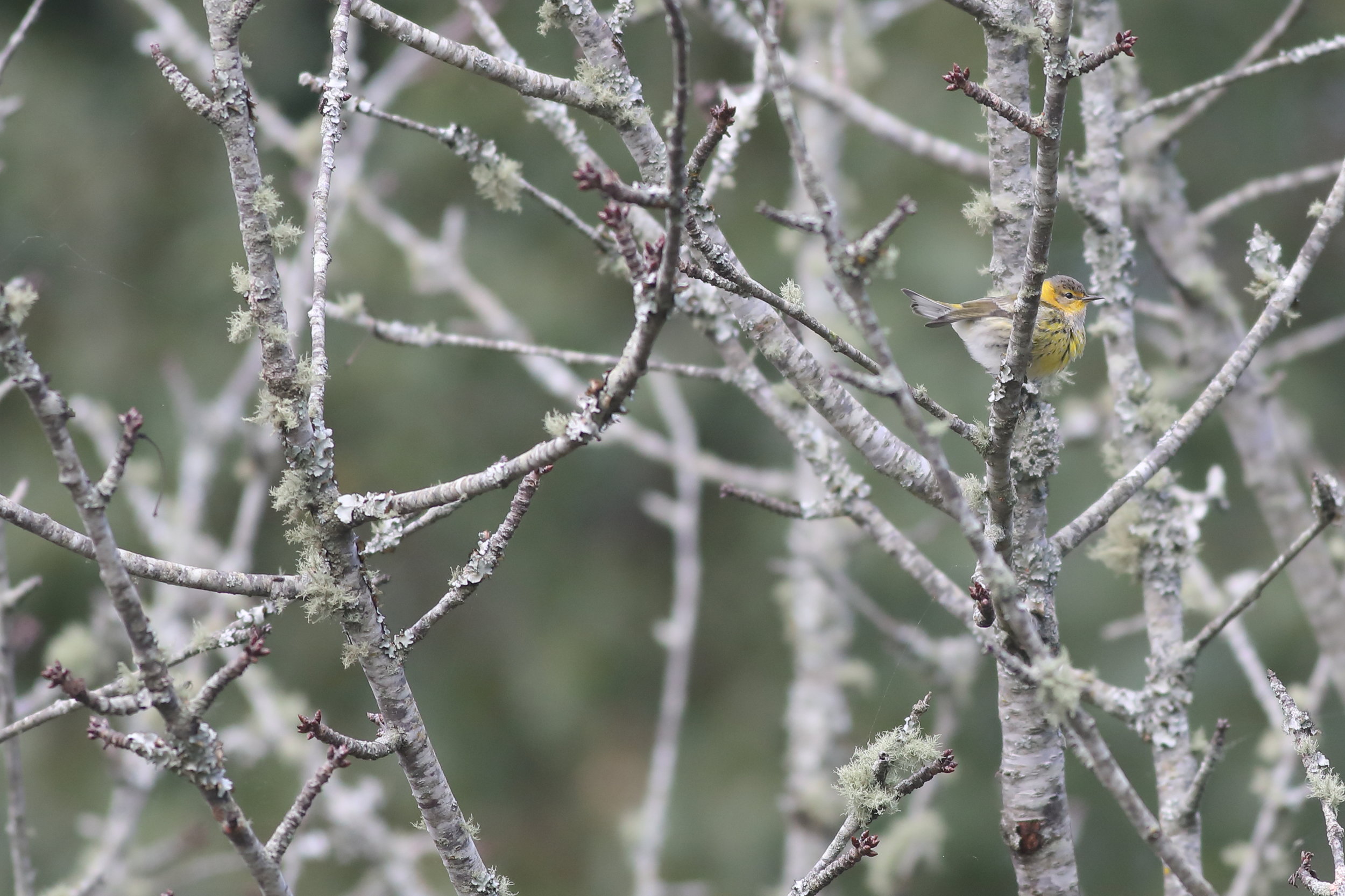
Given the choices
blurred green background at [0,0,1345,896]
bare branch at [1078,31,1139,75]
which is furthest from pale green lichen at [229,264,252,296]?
blurred green background at [0,0,1345,896]

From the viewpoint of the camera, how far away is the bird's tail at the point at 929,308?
3.49 meters

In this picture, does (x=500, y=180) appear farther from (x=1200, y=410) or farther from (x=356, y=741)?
(x=1200, y=410)

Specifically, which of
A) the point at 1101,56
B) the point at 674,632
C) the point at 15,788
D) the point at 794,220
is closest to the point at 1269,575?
the point at 1101,56

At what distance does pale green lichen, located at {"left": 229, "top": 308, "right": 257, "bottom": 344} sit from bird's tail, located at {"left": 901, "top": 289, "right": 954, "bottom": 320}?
2200 millimetres

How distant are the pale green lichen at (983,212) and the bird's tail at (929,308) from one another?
4.12 ft

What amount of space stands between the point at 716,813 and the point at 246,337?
7.41 metres

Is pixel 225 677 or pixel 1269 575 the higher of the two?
pixel 1269 575

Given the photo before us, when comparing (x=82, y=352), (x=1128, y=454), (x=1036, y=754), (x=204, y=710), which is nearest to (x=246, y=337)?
(x=204, y=710)

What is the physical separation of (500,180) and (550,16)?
57 cm

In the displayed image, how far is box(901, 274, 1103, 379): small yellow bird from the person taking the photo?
9.85ft

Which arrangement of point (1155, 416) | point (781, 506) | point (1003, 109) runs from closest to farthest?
point (1003, 109)
point (781, 506)
point (1155, 416)

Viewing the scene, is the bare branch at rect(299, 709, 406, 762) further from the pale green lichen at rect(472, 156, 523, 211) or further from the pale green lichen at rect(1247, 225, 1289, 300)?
the pale green lichen at rect(1247, 225, 1289, 300)

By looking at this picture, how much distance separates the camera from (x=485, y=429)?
30.2ft

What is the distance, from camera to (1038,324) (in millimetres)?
3072
